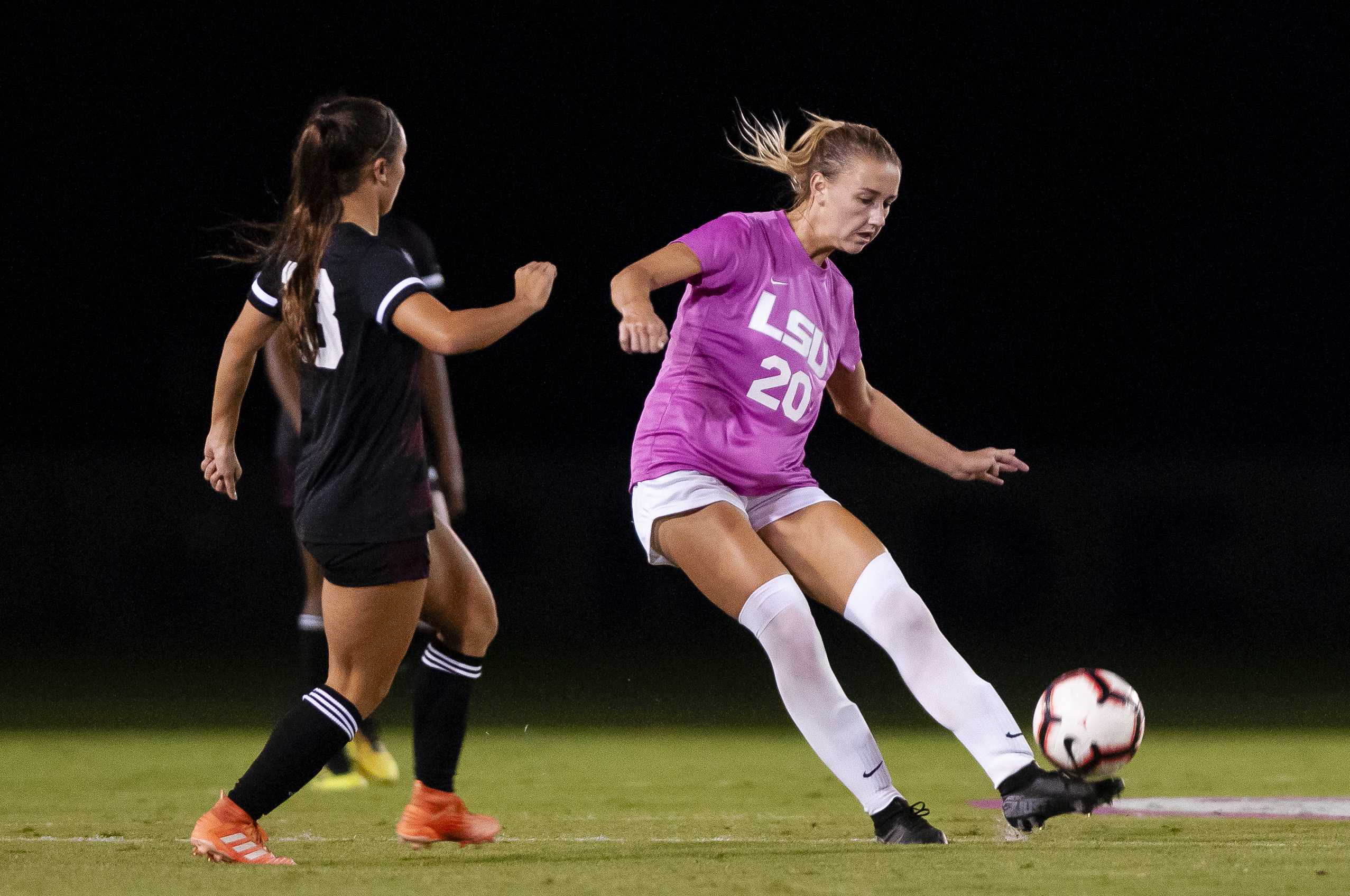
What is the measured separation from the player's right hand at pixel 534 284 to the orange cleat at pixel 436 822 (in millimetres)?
1332

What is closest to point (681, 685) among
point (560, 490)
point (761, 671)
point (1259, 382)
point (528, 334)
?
point (761, 671)

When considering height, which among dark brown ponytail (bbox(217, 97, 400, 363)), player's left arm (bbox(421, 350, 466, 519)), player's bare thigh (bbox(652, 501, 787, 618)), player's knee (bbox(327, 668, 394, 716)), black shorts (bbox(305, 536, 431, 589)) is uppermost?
dark brown ponytail (bbox(217, 97, 400, 363))

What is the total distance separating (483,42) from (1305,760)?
11.3 m

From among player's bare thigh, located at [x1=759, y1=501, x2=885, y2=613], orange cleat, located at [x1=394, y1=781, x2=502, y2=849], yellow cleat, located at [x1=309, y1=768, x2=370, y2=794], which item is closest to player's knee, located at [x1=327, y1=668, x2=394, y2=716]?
orange cleat, located at [x1=394, y1=781, x2=502, y2=849]

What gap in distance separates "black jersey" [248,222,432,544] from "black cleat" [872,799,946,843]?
4.35 ft

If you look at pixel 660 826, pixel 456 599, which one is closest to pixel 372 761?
pixel 660 826

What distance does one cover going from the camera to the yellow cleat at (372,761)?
19.7 feet

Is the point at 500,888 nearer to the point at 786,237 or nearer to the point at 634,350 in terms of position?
the point at 634,350

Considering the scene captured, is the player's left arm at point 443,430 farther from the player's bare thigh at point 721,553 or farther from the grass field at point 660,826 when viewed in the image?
the grass field at point 660,826

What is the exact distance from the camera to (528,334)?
55.4 ft

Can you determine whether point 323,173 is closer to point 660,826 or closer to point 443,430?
point 443,430

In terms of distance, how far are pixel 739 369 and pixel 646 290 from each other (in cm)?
50

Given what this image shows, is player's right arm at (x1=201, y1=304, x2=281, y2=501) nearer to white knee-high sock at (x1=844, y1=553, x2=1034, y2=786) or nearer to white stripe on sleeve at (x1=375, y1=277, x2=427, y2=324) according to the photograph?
white stripe on sleeve at (x1=375, y1=277, x2=427, y2=324)

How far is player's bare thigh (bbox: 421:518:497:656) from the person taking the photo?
14.1 ft
